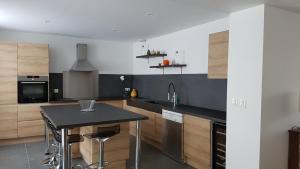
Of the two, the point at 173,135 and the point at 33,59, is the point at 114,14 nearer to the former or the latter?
the point at 173,135

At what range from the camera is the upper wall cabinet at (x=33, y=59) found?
5055 mm

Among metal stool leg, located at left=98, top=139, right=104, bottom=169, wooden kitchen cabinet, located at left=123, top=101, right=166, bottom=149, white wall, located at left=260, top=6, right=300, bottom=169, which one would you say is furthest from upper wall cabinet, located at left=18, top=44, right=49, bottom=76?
white wall, located at left=260, top=6, right=300, bottom=169

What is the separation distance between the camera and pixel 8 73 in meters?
4.94

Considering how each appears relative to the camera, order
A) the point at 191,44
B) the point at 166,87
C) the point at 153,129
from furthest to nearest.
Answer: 1. the point at 166,87
2. the point at 153,129
3. the point at 191,44

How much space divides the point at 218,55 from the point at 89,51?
382cm

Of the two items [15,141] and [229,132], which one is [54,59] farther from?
[229,132]

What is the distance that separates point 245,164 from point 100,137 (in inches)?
73.8

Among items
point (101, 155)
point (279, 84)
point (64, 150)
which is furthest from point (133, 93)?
point (279, 84)

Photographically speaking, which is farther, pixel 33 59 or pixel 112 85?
pixel 112 85

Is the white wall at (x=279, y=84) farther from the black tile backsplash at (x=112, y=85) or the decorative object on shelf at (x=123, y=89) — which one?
the black tile backsplash at (x=112, y=85)

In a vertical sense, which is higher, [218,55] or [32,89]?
[218,55]

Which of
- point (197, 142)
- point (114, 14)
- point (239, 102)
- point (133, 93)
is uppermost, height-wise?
point (114, 14)

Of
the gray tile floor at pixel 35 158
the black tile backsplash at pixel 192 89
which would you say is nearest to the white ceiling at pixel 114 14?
the black tile backsplash at pixel 192 89

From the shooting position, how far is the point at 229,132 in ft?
10.2
